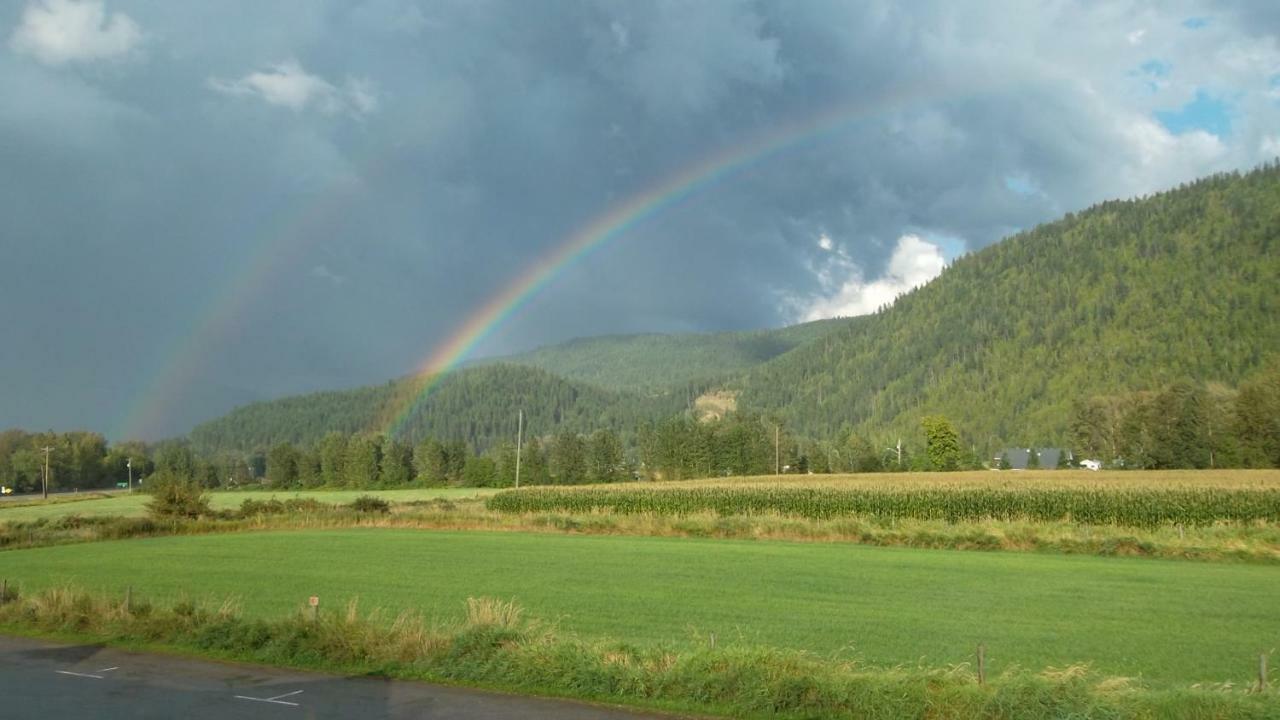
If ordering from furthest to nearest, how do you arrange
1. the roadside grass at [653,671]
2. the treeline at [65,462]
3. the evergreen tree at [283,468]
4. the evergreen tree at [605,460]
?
the evergreen tree at [283,468], the treeline at [65,462], the evergreen tree at [605,460], the roadside grass at [653,671]

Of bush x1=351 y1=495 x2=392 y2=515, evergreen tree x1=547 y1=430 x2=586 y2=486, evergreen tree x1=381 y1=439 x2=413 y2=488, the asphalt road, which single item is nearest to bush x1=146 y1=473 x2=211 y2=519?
bush x1=351 y1=495 x2=392 y2=515

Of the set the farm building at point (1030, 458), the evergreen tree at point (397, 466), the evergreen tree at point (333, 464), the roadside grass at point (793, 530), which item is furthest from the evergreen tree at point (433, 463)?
the farm building at point (1030, 458)

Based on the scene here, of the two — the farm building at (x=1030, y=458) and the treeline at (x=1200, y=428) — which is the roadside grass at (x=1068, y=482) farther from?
the farm building at (x=1030, y=458)

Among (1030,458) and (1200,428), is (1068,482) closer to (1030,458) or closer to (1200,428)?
(1200,428)

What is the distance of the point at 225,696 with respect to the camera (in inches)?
521

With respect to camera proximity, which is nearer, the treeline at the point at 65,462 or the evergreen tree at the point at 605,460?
the evergreen tree at the point at 605,460

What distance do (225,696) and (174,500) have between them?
2062 inches

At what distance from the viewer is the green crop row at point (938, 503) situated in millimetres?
45938

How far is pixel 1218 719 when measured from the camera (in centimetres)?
1033

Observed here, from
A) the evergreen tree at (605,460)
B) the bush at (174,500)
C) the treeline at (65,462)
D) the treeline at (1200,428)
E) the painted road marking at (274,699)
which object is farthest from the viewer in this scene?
the treeline at (65,462)

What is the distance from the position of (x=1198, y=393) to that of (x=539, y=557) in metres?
110

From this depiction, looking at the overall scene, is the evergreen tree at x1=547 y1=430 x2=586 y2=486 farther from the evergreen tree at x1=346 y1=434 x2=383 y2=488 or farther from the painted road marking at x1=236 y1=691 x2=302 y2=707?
the painted road marking at x1=236 y1=691 x2=302 y2=707

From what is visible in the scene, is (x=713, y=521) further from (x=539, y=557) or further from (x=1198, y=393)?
(x=1198, y=393)

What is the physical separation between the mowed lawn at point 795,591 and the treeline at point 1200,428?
277 feet
